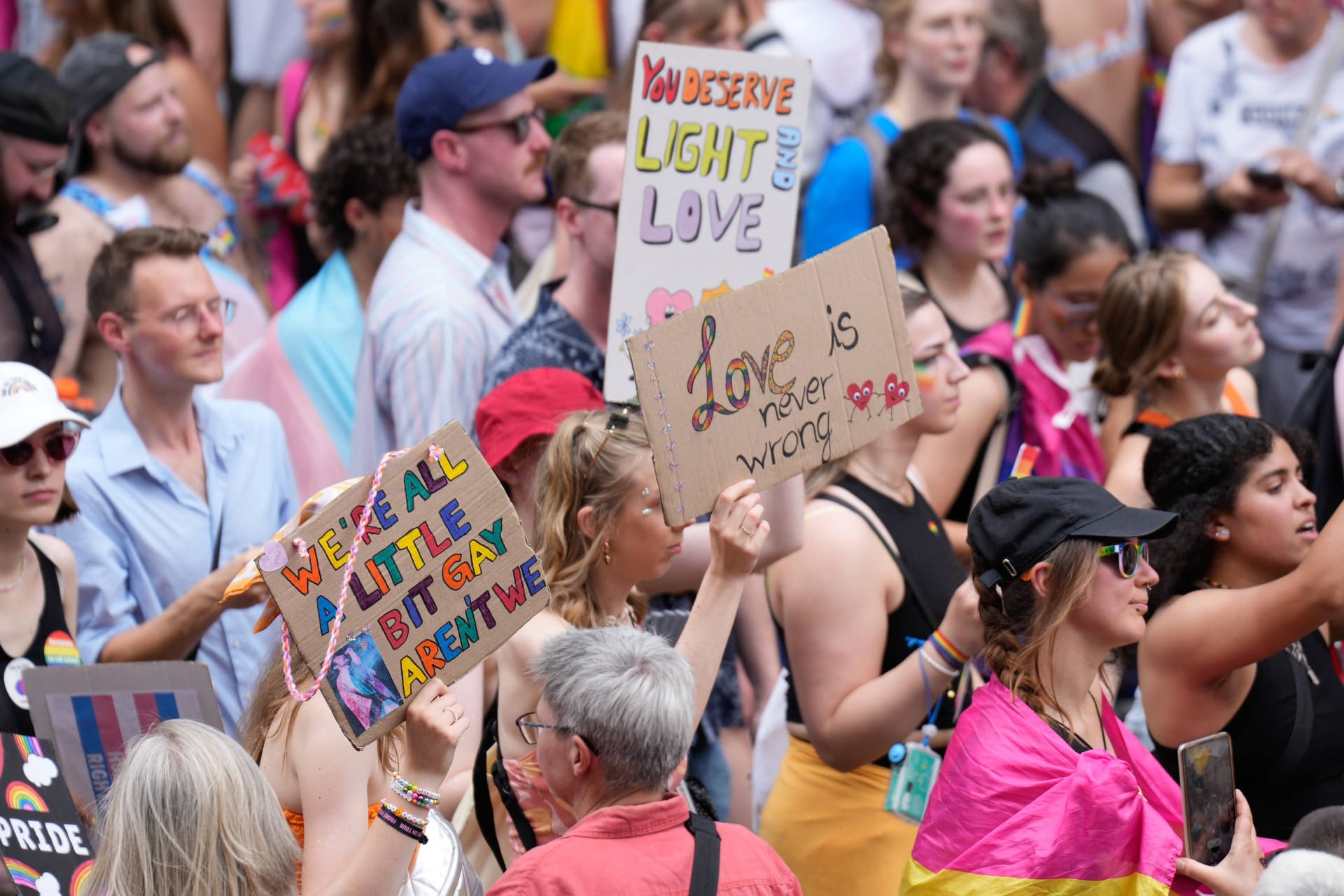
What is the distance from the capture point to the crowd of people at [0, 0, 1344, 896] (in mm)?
2977

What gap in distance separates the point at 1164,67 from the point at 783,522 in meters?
5.48

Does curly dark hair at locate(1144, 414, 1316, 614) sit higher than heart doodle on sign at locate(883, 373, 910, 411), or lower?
lower

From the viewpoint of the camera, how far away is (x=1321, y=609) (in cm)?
347

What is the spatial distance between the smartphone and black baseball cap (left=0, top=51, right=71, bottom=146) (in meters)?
4.05

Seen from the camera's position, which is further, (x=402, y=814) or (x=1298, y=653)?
(x=1298, y=653)

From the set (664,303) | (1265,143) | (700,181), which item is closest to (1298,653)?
(664,303)

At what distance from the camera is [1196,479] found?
156 inches

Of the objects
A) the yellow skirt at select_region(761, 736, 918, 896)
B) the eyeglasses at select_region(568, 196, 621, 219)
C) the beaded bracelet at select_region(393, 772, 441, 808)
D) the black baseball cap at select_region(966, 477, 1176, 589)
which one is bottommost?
the yellow skirt at select_region(761, 736, 918, 896)

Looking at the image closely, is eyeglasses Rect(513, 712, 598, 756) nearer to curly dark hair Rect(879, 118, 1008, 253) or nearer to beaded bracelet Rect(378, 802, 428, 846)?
beaded bracelet Rect(378, 802, 428, 846)

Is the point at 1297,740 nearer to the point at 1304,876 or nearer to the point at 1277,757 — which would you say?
the point at 1277,757

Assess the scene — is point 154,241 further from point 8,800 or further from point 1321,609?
point 1321,609

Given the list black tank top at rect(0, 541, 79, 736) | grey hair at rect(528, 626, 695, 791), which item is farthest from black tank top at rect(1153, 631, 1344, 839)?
black tank top at rect(0, 541, 79, 736)

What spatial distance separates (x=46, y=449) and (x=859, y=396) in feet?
6.25

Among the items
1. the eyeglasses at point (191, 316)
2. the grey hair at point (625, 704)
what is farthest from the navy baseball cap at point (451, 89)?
the grey hair at point (625, 704)
